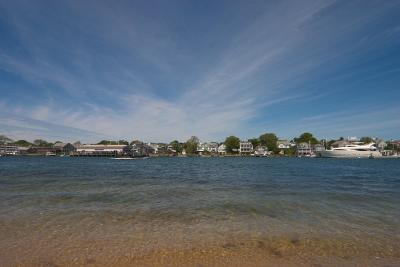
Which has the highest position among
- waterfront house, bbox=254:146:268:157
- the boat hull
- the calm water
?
waterfront house, bbox=254:146:268:157

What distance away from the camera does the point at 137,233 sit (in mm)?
9391

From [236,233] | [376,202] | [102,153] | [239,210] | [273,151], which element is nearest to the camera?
[236,233]

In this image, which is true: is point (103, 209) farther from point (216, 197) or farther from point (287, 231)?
point (287, 231)

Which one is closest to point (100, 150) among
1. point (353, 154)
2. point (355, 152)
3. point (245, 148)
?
point (245, 148)

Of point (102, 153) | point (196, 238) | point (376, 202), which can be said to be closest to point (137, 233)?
point (196, 238)

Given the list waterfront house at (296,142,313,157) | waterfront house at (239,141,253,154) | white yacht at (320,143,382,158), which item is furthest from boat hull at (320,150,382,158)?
waterfront house at (239,141,253,154)

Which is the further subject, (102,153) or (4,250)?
(102,153)

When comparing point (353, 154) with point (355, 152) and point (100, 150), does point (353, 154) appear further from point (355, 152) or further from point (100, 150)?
point (100, 150)

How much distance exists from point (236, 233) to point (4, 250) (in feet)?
20.5

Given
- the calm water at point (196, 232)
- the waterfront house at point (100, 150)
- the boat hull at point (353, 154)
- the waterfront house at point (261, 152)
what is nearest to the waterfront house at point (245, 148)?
the waterfront house at point (261, 152)

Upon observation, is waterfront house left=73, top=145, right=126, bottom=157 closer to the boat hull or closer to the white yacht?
the boat hull

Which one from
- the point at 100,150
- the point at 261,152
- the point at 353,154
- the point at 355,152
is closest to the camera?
the point at 353,154

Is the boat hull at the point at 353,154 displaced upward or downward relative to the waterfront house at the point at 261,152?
downward

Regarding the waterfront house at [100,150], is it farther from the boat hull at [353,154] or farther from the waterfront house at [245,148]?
the boat hull at [353,154]
